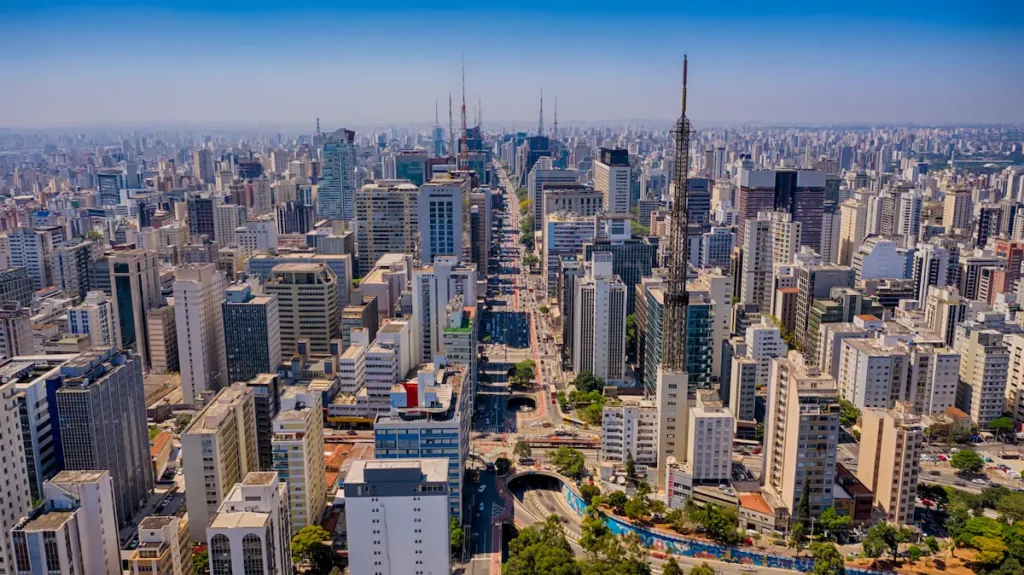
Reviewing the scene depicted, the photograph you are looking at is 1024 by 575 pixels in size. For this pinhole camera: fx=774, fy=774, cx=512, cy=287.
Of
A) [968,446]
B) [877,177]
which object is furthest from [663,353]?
[877,177]

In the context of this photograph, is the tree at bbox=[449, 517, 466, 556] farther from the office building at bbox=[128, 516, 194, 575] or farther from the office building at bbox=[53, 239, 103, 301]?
the office building at bbox=[53, 239, 103, 301]

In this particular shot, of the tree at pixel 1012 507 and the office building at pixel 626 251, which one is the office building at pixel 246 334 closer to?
the office building at pixel 626 251

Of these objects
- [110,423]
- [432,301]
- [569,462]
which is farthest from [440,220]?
[110,423]

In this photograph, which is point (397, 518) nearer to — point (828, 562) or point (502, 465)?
point (502, 465)

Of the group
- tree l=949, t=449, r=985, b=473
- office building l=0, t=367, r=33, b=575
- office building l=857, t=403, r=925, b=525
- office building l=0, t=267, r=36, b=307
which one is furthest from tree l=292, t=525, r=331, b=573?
office building l=0, t=267, r=36, b=307

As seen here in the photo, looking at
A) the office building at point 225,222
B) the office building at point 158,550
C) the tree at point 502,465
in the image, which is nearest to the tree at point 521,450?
the tree at point 502,465

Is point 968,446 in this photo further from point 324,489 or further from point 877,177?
point 877,177

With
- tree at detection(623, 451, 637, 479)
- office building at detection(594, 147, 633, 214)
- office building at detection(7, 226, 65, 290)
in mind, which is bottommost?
tree at detection(623, 451, 637, 479)
